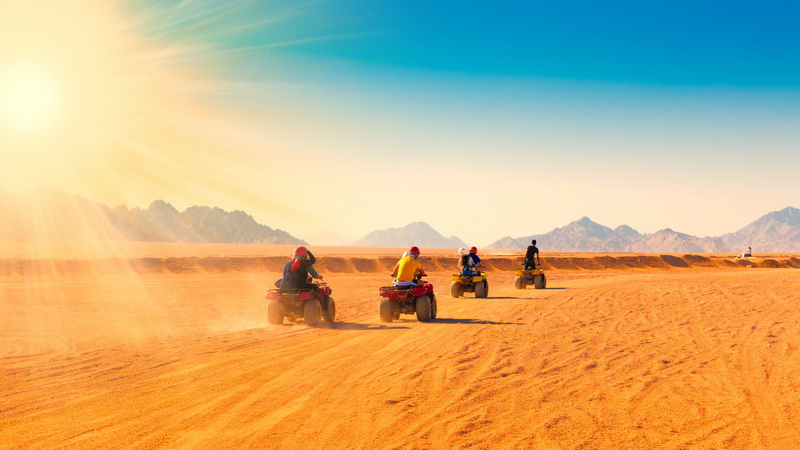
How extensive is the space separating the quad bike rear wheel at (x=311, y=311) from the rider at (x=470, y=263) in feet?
32.1

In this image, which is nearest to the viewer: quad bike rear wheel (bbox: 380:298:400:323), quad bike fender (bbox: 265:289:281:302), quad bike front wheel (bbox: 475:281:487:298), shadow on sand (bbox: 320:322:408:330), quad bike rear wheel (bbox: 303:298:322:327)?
shadow on sand (bbox: 320:322:408:330)

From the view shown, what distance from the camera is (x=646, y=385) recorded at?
28.8 ft

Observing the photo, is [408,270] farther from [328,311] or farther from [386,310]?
[328,311]

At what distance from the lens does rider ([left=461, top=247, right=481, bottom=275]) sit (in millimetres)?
23750

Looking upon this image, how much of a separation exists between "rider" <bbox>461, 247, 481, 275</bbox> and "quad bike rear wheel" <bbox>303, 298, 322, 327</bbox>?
32.1 ft

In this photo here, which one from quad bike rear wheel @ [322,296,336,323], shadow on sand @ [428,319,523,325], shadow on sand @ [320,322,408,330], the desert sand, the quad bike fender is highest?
the quad bike fender

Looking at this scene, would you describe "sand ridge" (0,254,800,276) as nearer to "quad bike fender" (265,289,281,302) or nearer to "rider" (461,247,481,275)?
"rider" (461,247,481,275)

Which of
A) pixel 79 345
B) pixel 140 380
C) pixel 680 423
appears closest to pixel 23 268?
pixel 79 345

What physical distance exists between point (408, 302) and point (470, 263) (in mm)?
8339

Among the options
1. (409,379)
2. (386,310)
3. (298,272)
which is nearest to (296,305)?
(298,272)

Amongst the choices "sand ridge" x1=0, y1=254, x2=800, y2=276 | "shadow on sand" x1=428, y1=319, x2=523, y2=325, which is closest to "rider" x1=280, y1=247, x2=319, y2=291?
"shadow on sand" x1=428, y1=319, x2=523, y2=325

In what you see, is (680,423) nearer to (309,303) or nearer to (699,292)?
(309,303)

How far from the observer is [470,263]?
2406 cm

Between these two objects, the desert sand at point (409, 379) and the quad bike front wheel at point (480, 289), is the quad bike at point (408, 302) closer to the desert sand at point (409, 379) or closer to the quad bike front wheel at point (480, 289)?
the desert sand at point (409, 379)
